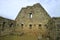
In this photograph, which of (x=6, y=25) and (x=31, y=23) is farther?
(x=6, y=25)

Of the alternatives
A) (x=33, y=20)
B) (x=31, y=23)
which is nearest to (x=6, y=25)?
(x=31, y=23)

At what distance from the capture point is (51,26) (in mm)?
25172

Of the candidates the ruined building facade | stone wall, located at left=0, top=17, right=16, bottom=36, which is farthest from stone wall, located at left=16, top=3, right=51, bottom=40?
stone wall, located at left=0, top=17, right=16, bottom=36

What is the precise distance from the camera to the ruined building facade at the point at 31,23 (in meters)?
26.4

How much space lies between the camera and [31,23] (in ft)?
92.4

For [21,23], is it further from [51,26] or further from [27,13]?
[51,26]

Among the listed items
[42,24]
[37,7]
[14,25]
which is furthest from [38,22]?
[14,25]

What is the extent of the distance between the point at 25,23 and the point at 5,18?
339 centimetres

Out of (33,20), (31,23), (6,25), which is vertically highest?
(33,20)

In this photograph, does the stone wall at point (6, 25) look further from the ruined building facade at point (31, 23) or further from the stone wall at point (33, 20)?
the stone wall at point (33, 20)

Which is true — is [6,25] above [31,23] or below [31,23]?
below

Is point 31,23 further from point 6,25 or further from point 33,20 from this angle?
point 6,25

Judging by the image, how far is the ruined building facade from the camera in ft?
86.6

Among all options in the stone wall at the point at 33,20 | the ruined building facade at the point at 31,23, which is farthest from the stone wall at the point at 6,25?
the stone wall at the point at 33,20
